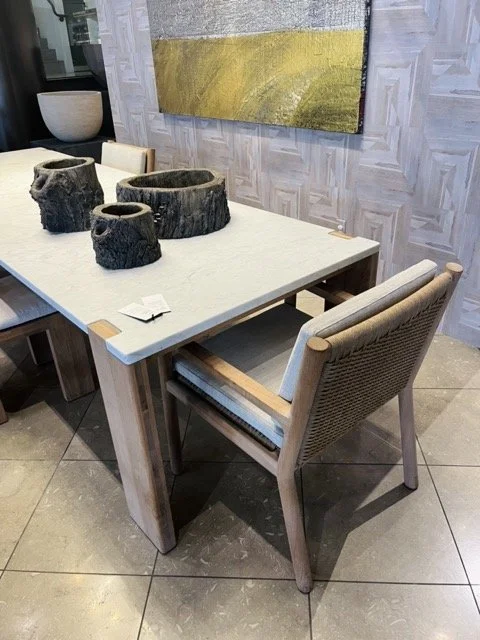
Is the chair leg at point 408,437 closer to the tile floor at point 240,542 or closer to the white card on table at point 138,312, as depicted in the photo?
the tile floor at point 240,542

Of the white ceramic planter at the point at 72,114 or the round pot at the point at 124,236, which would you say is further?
the white ceramic planter at the point at 72,114

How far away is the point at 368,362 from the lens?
3.35ft

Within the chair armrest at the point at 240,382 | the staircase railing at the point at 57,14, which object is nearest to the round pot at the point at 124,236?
the chair armrest at the point at 240,382

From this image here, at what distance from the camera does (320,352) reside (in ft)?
2.81

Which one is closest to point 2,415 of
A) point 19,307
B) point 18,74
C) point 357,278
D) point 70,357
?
point 70,357

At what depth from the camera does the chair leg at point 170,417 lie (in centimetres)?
144

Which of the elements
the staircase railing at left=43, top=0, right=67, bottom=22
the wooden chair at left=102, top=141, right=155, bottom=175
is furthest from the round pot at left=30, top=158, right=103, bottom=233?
the staircase railing at left=43, top=0, right=67, bottom=22

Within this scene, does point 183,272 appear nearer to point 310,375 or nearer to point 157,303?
point 157,303

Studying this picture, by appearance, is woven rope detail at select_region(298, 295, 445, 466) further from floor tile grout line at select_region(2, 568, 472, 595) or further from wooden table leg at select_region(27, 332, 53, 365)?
wooden table leg at select_region(27, 332, 53, 365)

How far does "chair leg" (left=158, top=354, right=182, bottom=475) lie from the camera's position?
56.7 inches

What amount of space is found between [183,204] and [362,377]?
81 centimetres

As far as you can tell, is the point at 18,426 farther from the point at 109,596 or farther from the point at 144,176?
the point at 144,176

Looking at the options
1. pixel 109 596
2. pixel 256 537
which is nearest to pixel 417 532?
pixel 256 537

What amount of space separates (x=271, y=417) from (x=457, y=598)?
2.21 ft
